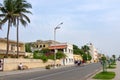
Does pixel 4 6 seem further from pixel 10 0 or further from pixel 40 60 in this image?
pixel 40 60

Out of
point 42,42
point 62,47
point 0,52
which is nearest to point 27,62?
point 0,52

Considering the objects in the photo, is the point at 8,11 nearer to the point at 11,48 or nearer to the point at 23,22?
the point at 23,22

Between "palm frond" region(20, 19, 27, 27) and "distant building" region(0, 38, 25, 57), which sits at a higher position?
"palm frond" region(20, 19, 27, 27)

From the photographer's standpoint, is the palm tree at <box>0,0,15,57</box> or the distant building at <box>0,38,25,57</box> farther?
the distant building at <box>0,38,25,57</box>

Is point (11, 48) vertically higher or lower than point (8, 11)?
lower

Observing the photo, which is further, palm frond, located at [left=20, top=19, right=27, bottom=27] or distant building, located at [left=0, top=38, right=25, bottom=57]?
distant building, located at [left=0, top=38, right=25, bottom=57]

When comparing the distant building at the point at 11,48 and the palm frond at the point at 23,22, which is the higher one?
the palm frond at the point at 23,22

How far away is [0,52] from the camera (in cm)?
6369

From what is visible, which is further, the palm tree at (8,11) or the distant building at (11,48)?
the distant building at (11,48)

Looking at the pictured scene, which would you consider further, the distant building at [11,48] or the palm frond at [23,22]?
the distant building at [11,48]

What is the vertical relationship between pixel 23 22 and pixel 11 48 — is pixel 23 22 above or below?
above

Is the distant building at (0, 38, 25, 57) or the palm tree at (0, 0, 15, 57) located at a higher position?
the palm tree at (0, 0, 15, 57)

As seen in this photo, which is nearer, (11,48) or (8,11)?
(8,11)

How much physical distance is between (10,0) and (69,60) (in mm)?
54916
